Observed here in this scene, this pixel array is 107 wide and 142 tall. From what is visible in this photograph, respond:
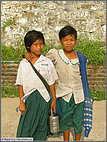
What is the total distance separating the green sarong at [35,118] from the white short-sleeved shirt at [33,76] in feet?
0.21

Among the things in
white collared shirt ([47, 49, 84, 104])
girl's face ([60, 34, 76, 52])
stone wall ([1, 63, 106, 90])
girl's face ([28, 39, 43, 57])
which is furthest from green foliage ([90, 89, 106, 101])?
girl's face ([28, 39, 43, 57])

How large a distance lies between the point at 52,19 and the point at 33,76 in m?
5.12

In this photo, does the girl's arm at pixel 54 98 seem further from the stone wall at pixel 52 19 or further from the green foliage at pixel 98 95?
the stone wall at pixel 52 19

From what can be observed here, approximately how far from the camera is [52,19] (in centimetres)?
727

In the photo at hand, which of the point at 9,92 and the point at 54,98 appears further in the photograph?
the point at 9,92

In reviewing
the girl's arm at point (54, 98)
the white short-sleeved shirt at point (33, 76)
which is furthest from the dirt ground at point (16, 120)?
the white short-sleeved shirt at point (33, 76)

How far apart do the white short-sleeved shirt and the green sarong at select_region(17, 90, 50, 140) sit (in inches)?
2.5

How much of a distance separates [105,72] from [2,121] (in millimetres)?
3295

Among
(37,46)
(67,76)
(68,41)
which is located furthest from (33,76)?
(68,41)

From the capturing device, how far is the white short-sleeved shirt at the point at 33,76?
253 cm

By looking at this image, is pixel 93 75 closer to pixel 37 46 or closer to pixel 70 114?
pixel 70 114

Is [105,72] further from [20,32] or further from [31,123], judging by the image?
[31,123]

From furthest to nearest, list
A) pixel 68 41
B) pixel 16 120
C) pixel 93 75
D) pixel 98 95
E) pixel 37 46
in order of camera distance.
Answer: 1. pixel 93 75
2. pixel 98 95
3. pixel 16 120
4. pixel 68 41
5. pixel 37 46

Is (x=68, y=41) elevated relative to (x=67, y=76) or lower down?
elevated
